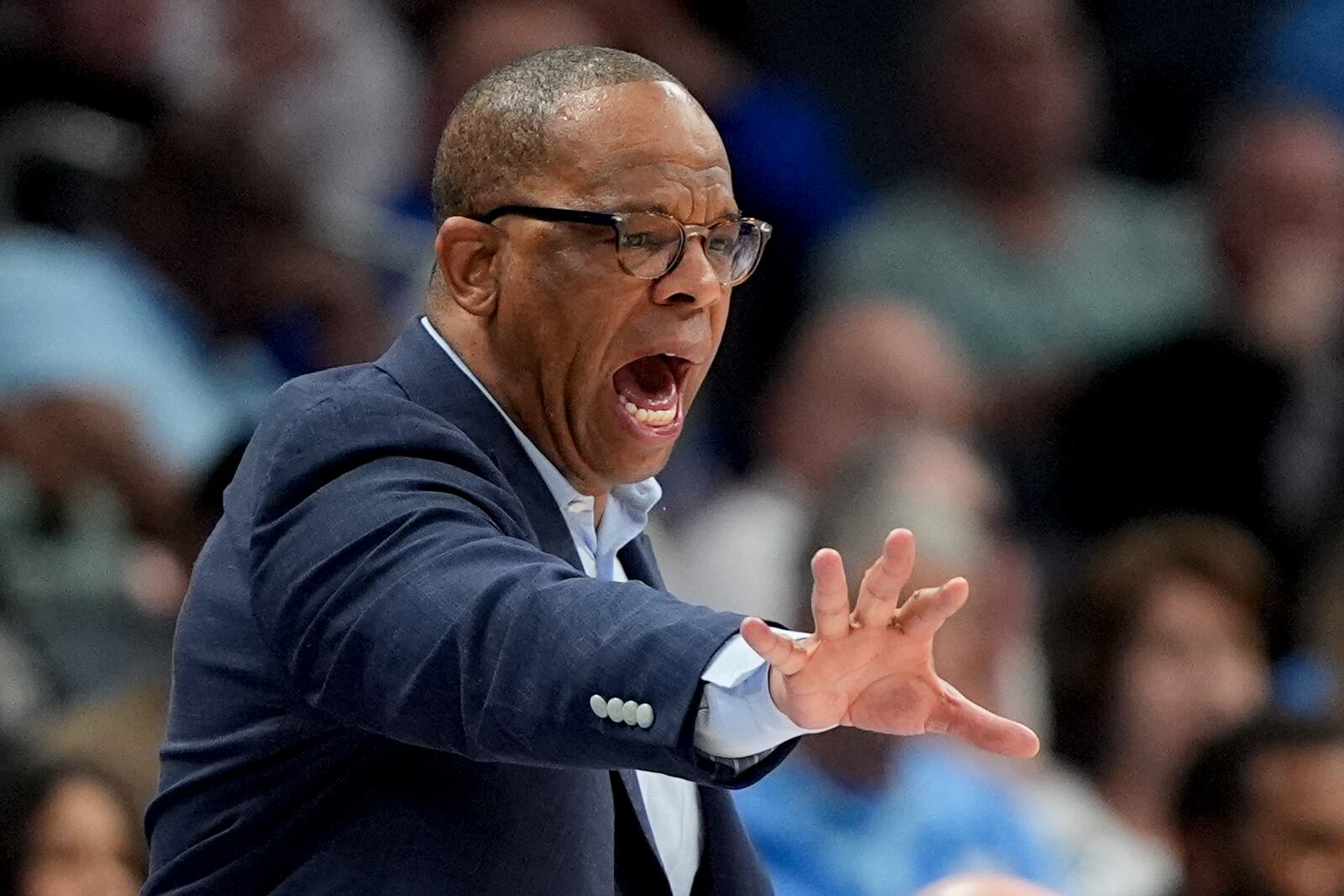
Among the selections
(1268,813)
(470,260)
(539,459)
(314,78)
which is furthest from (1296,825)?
(314,78)

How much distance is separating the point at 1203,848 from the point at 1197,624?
90cm

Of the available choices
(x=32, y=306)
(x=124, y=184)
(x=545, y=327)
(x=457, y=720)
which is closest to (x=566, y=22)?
(x=124, y=184)

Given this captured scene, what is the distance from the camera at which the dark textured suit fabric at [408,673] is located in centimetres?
211

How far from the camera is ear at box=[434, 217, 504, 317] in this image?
2.54 metres

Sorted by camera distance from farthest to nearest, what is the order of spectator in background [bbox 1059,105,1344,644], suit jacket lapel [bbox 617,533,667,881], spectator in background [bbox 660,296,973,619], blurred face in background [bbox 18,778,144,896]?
spectator in background [bbox 1059,105,1344,644], spectator in background [bbox 660,296,973,619], blurred face in background [bbox 18,778,144,896], suit jacket lapel [bbox 617,533,667,881]

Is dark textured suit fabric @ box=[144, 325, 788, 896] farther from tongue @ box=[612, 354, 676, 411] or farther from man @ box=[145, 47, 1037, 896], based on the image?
tongue @ box=[612, 354, 676, 411]

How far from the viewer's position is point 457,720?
7.09 ft

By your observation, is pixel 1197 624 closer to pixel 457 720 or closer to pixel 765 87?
pixel 765 87

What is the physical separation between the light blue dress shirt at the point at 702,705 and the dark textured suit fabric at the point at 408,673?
2 centimetres

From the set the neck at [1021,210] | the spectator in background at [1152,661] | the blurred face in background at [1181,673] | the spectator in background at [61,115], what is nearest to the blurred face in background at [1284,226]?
the neck at [1021,210]

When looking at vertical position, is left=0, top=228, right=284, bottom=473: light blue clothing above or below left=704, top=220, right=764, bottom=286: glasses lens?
below

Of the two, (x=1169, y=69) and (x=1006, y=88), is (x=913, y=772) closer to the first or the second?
(x=1006, y=88)

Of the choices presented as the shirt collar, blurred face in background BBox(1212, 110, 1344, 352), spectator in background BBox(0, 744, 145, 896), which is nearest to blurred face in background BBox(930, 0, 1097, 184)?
blurred face in background BBox(1212, 110, 1344, 352)

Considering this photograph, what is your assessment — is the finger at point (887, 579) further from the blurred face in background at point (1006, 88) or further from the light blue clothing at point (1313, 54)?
the light blue clothing at point (1313, 54)
